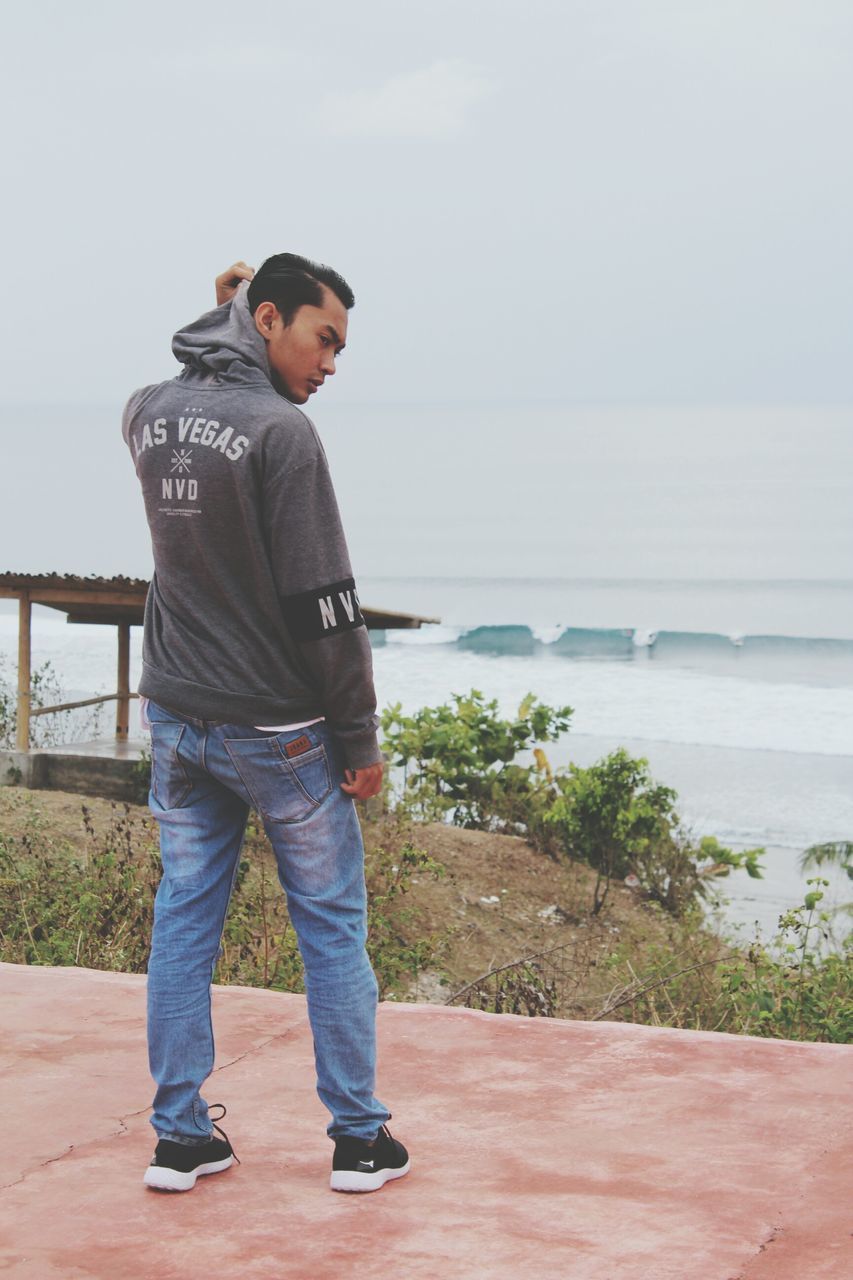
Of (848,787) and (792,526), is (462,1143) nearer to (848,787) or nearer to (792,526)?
(848,787)

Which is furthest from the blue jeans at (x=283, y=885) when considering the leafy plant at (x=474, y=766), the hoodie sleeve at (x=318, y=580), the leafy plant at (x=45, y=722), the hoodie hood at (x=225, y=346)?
the leafy plant at (x=45, y=722)

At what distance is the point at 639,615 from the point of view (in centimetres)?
4031

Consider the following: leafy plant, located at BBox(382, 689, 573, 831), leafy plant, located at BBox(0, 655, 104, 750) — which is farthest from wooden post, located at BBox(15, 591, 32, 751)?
leafy plant, located at BBox(382, 689, 573, 831)

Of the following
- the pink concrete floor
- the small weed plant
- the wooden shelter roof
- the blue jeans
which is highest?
the wooden shelter roof

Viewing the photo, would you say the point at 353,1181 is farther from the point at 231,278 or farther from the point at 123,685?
the point at 123,685

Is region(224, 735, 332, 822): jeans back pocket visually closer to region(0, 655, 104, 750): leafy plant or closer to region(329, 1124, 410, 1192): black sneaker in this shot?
region(329, 1124, 410, 1192): black sneaker

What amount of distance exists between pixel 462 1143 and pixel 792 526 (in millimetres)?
62925

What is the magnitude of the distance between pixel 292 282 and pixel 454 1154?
78.0 inches

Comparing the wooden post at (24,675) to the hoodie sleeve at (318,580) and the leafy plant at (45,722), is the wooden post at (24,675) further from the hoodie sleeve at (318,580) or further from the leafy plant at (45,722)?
the hoodie sleeve at (318,580)

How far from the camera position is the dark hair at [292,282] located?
3.05m

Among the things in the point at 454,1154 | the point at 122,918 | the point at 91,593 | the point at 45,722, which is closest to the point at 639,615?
the point at 45,722

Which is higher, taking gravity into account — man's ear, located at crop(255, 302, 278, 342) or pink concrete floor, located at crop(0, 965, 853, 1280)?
man's ear, located at crop(255, 302, 278, 342)

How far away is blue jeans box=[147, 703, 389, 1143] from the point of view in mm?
Result: 3010

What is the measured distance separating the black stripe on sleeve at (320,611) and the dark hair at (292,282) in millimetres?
585
